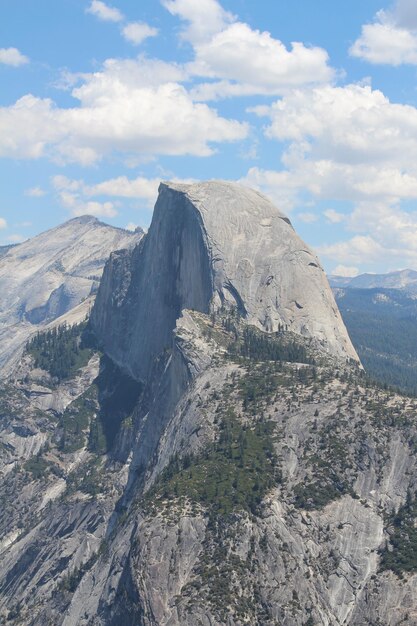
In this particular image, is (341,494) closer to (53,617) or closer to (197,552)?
(197,552)

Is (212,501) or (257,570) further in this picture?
(212,501)

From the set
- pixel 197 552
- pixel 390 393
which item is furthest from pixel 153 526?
pixel 390 393

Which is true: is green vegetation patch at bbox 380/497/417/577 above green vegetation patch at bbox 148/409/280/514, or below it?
below

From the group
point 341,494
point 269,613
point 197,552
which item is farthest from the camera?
point 341,494

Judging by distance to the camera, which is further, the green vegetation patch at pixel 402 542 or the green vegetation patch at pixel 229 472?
the green vegetation patch at pixel 229 472

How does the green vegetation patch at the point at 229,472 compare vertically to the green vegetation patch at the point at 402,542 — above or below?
above
